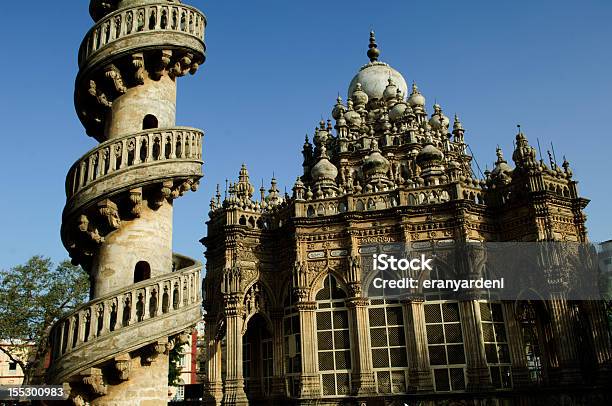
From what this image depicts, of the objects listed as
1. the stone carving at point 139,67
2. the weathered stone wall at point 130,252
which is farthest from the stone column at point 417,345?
the stone carving at point 139,67

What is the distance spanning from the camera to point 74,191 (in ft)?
37.7

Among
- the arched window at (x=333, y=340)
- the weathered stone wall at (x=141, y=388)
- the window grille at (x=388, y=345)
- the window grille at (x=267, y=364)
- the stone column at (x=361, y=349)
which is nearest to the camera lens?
the weathered stone wall at (x=141, y=388)

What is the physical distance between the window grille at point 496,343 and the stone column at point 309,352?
20.4ft

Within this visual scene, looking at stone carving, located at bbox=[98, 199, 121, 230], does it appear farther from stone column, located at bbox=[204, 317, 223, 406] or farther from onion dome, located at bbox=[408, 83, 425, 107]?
onion dome, located at bbox=[408, 83, 425, 107]

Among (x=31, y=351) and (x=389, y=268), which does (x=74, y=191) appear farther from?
(x=31, y=351)

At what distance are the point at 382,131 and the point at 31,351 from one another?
23.5 metres

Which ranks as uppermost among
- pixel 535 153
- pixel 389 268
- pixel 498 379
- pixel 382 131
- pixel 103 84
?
pixel 382 131

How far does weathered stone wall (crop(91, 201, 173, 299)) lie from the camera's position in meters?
11.6

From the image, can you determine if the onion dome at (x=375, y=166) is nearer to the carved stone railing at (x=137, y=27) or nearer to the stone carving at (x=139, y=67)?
the carved stone railing at (x=137, y=27)

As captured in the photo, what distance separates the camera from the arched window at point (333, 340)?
70.2 feet

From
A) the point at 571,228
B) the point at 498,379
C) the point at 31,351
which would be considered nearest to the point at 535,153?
the point at 571,228

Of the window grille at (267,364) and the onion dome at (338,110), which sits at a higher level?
the onion dome at (338,110)

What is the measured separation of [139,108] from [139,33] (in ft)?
5.26

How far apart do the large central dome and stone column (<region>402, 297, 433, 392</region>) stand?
1783cm
